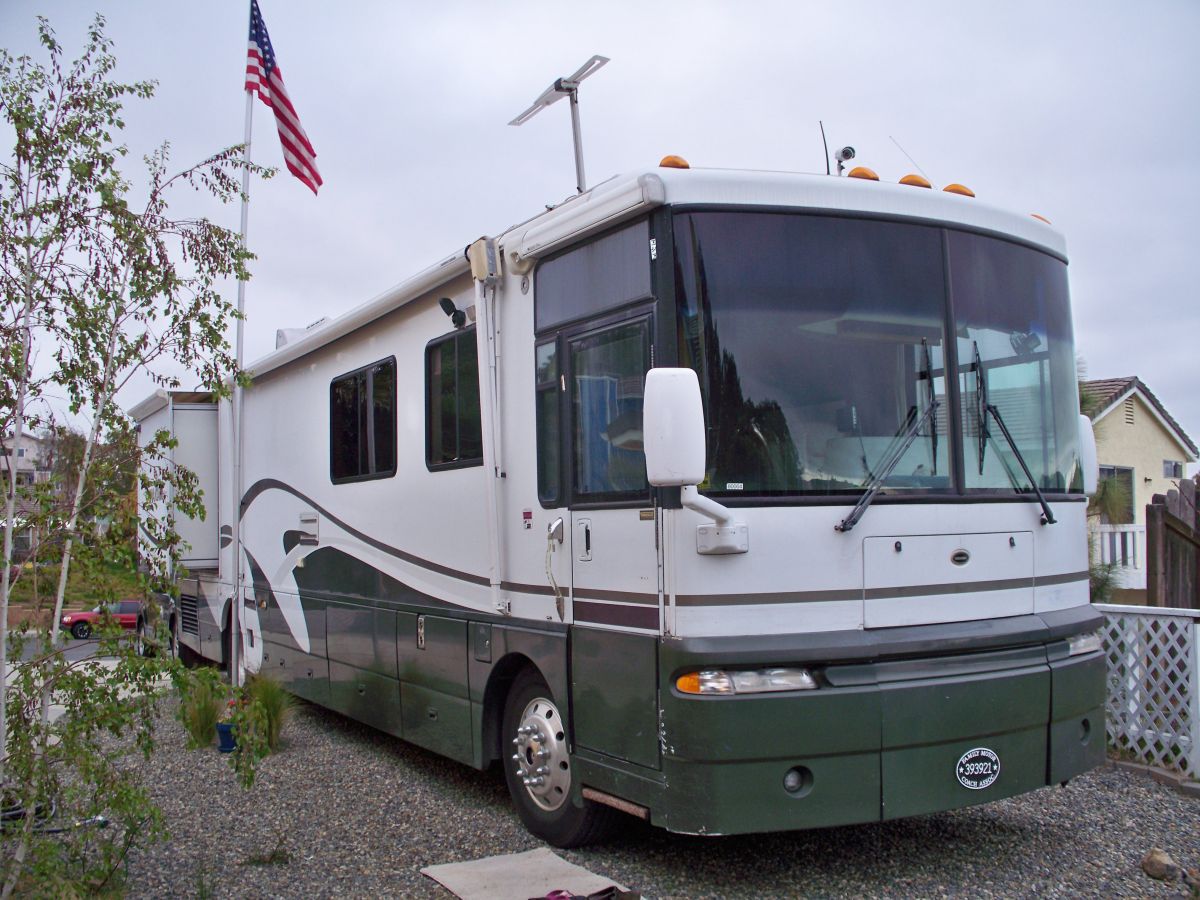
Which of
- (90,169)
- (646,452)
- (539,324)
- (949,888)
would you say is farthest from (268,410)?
(949,888)

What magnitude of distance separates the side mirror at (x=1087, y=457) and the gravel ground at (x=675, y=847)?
1722 mm

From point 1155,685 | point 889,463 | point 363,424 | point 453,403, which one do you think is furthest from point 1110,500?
point 889,463

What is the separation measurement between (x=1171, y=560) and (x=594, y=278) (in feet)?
16.3

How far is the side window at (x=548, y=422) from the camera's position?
550 centimetres

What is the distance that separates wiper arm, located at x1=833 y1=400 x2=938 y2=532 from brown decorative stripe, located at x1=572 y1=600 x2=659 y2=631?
85cm

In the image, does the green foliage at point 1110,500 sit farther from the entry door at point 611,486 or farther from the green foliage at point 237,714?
the green foliage at point 237,714

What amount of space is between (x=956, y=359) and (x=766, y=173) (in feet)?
3.84

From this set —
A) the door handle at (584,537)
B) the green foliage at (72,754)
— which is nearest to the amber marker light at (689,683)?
the door handle at (584,537)

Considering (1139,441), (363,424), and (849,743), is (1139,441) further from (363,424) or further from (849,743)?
(849,743)

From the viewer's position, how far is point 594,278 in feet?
17.3

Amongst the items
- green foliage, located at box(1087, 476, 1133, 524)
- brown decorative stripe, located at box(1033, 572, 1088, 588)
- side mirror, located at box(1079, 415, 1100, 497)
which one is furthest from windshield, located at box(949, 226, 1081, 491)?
green foliage, located at box(1087, 476, 1133, 524)

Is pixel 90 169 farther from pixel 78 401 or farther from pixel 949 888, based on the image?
pixel 949 888

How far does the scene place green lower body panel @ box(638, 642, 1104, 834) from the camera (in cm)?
448

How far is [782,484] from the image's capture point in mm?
4664
